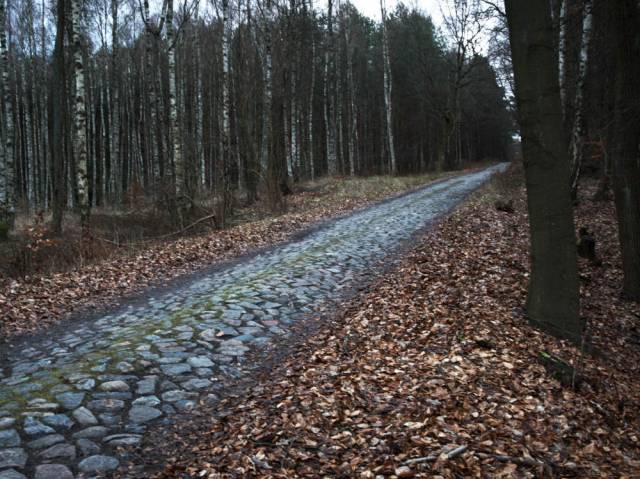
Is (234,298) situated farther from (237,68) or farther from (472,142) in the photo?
(472,142)

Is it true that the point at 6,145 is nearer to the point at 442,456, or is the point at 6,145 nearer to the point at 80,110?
the point at 80,110

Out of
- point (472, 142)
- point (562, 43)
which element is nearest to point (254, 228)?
point (562, 43)

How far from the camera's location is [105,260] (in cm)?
1060

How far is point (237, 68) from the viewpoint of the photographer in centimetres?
1941

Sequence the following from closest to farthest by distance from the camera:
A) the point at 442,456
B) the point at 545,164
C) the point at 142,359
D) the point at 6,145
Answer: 1. the point at 442,456
2. the point at 142,359
3. the point at 545,164
4. the point at 6,145

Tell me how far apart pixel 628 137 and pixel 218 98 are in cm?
2706

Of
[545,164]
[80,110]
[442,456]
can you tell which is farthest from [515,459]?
[80,110]

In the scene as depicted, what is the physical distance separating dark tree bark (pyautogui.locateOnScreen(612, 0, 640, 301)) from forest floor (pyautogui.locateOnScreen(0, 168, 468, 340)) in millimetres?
7683

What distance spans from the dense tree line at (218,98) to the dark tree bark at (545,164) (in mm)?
10616

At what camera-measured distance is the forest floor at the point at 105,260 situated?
24.2 ft

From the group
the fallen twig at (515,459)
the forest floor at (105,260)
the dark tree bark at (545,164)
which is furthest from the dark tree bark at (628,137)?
the forest floor at (105,260)

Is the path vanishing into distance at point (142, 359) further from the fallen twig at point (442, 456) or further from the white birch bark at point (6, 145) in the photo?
the white birch bark at point (6, 145)

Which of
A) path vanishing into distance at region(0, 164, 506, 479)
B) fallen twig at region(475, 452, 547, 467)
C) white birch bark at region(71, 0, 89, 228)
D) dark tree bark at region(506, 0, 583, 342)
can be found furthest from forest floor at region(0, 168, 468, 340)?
dark tree bark at region(506, 0, 583, 342)

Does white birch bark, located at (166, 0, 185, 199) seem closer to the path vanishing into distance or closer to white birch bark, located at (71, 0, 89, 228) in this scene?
white birch bark, located at (71, 0, 89, 228)
